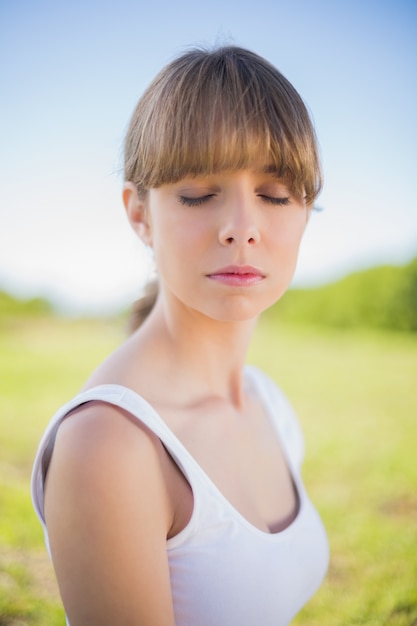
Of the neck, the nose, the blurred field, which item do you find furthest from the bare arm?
the blurred field

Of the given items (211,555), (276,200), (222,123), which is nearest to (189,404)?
(211,555)

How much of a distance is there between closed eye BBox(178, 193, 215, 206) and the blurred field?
982 mm

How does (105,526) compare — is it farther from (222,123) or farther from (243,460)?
(222,123)

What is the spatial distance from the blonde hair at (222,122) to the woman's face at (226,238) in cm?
4

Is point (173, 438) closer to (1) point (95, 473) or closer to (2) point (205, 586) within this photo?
(1) point (95, 473)

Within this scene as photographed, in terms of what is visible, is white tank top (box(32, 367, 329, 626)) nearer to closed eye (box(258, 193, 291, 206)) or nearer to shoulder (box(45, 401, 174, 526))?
shoulder (box(45, 401, 174, 526))

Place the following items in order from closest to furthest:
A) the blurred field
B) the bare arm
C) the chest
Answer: the bare arm → the chest → the blurred field

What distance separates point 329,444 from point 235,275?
4.83 meters

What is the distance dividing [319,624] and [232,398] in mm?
1868

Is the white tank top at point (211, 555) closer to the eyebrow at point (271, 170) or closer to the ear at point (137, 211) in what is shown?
the ear at point (137, 211)

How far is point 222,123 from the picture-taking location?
1.38 metres

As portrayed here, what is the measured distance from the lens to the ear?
5.49ft

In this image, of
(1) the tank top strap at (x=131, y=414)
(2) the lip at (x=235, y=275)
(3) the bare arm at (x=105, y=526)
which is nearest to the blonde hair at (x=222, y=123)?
(2) the lip at (x=235, y=275)

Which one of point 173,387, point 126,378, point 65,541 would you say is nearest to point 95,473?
point 65,541
